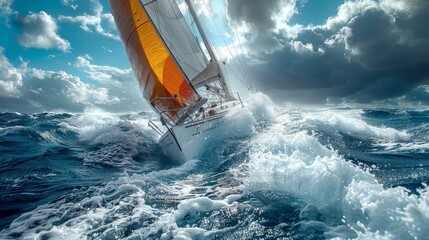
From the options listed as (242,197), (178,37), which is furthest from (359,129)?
(178,37)

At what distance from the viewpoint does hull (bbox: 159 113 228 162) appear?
6.72 metres

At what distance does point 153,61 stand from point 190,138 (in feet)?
12.9

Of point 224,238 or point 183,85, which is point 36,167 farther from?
point 224,238

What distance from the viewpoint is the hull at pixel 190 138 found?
672 cm

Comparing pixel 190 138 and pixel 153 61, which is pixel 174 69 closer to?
pixel 153 61

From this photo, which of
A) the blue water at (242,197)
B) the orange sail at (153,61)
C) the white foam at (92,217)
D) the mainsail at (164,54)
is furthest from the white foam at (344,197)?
the orange sail at (153,61)

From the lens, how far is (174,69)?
9.12 metres

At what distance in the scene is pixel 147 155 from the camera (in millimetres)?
9266

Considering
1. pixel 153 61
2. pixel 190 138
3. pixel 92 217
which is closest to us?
pixel 92 217

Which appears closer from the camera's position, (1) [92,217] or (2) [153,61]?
(1) [92,217]

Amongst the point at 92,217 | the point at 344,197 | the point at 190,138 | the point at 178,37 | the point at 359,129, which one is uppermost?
the point at 178,37

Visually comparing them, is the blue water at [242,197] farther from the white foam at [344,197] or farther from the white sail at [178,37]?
the white sail at [178,37]

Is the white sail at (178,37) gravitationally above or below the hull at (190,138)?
above

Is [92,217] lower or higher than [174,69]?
lower
